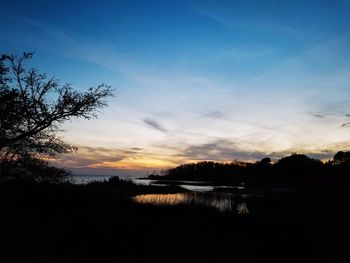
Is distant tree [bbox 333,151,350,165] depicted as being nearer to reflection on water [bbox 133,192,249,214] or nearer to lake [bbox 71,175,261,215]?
lake [bbox 71,175,261,215]

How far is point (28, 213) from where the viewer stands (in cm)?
1867

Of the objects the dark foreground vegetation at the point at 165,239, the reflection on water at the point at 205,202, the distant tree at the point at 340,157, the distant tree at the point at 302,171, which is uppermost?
the distant tree at the point at 340,157

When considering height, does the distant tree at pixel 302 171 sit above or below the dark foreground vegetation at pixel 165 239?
above

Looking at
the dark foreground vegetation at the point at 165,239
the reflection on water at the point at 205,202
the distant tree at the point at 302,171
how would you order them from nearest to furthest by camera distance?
A: the dark foreground vegetation at the point at 165,239
the reflection on water at the point at 205,202
the distant tree at the point at 302,171

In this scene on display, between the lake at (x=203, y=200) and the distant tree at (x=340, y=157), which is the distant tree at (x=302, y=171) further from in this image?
the distant tree at (x=340, y=157)

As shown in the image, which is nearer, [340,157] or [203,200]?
[203,200]

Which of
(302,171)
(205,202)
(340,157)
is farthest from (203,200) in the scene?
(340,157)

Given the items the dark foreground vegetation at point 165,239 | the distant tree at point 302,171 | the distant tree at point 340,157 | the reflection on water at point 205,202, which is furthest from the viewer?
the distant tree at point 340,157

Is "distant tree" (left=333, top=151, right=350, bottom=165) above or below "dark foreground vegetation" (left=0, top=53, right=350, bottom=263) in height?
above

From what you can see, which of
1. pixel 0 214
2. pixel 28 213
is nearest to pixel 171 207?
pixel 28 213

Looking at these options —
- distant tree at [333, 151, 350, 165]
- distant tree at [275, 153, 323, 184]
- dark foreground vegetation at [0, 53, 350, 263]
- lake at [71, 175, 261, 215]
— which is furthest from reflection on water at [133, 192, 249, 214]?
distant tree at [333, 151, 350, 165]

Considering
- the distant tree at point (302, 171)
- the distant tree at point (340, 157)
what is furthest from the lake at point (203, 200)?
the distant tree at point (340, 157)

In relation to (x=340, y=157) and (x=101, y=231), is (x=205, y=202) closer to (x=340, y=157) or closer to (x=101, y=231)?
(x=101, y=231)

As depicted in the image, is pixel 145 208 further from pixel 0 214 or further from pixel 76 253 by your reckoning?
pixel 76 253
